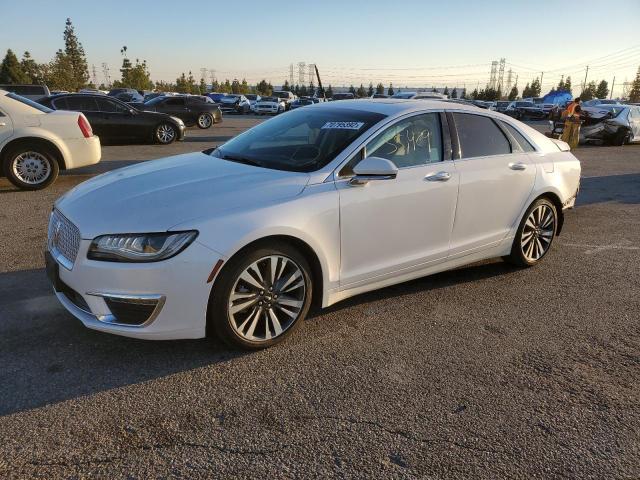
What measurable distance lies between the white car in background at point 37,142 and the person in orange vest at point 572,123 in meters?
13.7

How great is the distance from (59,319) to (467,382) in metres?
2.86

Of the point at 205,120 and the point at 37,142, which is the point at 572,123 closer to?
the point at 205,120

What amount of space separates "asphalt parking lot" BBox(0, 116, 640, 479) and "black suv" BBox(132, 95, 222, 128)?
17028 mm

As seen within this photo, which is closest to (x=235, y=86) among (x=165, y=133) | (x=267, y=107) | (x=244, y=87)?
(x=244, y=87)

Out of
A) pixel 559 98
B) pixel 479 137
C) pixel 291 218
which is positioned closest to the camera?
pixel 291 218

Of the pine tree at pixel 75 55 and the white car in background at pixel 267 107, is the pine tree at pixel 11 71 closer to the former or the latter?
the pine tree at pixel 75 55

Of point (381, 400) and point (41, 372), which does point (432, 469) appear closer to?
point (381, 400)

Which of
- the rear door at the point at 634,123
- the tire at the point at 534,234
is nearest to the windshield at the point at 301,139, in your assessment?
the tire at the point at 534,234

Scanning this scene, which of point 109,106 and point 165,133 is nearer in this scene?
point 109,106

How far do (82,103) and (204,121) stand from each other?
26.3 ft

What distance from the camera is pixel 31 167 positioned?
26.0 feet

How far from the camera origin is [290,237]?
3.24 metres

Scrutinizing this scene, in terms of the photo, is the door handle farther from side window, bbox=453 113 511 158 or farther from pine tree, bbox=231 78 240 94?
pine tree, bbox=231 78 240 94

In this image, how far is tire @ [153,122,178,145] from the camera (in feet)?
47.4
